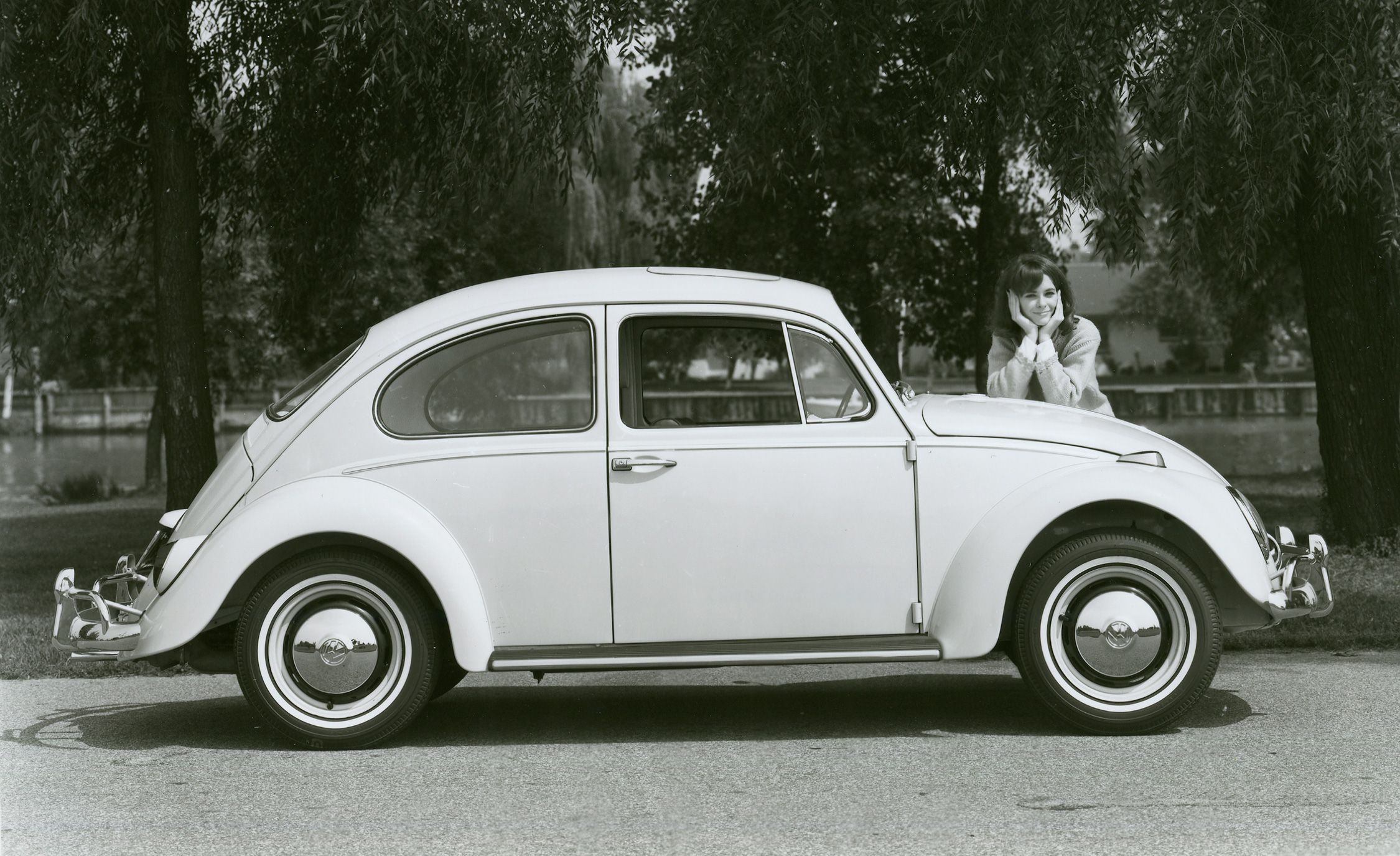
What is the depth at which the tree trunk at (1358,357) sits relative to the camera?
33.5ft

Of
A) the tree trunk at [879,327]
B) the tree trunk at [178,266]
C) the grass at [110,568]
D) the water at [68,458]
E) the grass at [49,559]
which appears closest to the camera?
the grass at [110,568]

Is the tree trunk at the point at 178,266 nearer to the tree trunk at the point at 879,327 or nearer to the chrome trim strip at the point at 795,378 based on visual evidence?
the chrome trim strip at the point at 795,378

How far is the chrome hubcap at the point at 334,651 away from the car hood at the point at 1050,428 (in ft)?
7.61

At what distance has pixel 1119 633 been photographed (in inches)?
218

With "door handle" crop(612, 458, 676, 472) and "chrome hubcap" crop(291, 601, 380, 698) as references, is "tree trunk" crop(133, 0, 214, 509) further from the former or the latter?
"door handle" crop(612, 458, 676, 472)

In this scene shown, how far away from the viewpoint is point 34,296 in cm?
931

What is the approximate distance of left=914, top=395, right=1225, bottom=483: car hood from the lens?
5.68m

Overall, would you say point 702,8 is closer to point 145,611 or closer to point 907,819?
point 145,611

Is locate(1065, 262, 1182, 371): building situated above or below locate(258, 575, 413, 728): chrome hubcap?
above

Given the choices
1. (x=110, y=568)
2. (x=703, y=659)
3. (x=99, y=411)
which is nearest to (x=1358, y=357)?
(x=703, y=659)

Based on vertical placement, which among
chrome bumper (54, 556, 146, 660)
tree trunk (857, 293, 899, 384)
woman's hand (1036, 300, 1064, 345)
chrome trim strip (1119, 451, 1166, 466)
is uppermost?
tree trunk (857, 293, 899, 384)

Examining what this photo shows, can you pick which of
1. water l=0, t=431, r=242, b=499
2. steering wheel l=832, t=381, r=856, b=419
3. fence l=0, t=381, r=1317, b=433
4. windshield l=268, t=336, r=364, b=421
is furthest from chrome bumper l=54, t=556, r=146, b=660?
fence l=0, t=381, r=1317, b=433

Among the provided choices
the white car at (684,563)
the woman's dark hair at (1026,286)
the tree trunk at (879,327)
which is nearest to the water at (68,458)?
the tree trunk at (879,327)

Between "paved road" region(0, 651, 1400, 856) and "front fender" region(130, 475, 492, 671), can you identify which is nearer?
"paved road" region(0, 651, 1400, 856)
